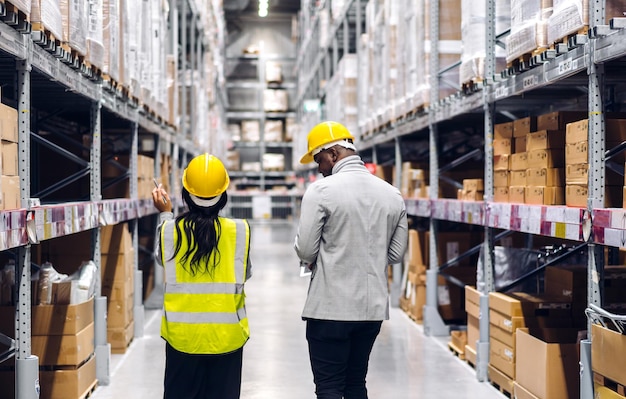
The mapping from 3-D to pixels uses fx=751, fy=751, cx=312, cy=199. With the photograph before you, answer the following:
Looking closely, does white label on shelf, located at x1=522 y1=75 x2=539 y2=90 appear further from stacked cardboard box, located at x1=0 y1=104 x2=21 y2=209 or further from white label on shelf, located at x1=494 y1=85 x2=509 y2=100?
stacked cardboard box, located at x1=0 y1=104 x2=21 y2=209

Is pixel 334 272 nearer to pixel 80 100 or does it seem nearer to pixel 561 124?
pixel 561 124

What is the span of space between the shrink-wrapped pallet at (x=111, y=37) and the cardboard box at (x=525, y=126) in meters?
2.85

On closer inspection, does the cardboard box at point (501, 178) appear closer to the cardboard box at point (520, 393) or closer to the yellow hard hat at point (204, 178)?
the cardboard box at point (520, 393)

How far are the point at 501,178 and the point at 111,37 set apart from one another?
2.93 metres

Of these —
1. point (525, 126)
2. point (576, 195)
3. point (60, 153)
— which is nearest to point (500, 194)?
point (525, 126)

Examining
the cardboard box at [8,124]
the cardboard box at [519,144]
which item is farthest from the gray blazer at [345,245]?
the cardboard box at [519,144]

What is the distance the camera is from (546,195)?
4484 millimetres

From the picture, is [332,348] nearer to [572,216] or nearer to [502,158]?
[572,216]

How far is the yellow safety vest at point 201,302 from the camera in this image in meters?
3.02

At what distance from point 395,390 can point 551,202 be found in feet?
5.67

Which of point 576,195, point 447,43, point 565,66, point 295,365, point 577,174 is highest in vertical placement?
point 447,43

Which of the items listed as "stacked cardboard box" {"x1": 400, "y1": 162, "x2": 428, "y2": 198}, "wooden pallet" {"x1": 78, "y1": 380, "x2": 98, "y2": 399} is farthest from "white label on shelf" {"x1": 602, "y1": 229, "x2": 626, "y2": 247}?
"stacked cardboard box" {"x1": 400, "y1": 162, "x2": 428, "y2": 198}

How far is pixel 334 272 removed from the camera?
3.38 m

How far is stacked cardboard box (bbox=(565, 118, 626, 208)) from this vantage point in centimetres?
388
